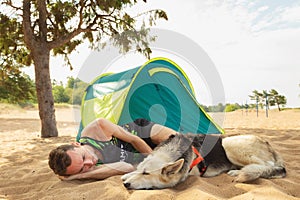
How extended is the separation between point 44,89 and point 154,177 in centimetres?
588

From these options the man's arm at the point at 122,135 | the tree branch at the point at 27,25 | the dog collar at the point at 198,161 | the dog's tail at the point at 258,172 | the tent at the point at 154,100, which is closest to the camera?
the dog's tail at the point at 258,172

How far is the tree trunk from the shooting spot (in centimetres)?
731

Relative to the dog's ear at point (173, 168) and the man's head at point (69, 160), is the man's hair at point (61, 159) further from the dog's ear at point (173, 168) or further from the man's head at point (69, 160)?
the dog's ear at point (173, 168)

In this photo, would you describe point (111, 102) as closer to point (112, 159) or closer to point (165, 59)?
point (165, 59)

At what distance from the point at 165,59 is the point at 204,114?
1311 mm

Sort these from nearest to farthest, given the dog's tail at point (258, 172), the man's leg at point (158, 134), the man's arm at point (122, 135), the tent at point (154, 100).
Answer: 1. the dog's tail at point (258, 172)
2. the man's arm at point (122, 135)
3. the man's leg at point (158, 134)
4. the tent at point (154, 100)

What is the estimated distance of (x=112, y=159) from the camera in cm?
301

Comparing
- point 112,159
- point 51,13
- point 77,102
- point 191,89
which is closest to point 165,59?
point 191,89

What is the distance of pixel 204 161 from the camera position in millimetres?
2734

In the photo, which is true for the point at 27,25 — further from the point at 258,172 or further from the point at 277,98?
the point at 277,98

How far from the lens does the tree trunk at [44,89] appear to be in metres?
7.31

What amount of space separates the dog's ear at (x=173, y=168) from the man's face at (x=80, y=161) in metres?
0.79

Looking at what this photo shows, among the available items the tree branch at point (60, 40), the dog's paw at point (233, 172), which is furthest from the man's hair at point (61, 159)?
the tree branch at point (60, 40)

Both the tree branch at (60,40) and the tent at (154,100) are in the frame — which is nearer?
the tent at (154,100)
